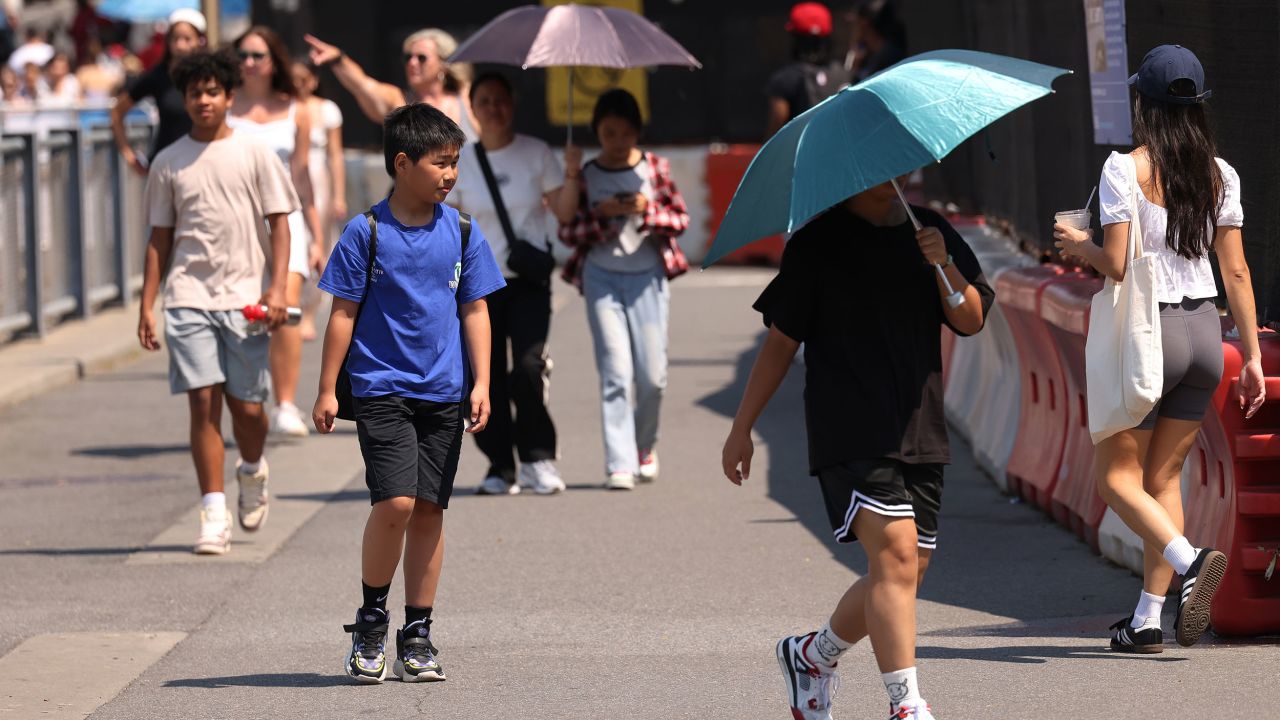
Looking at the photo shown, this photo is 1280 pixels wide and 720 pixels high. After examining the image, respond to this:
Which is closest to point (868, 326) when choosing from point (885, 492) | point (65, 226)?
point (885, 492)

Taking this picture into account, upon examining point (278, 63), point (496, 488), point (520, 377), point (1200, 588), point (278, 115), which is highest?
point (278, 63)

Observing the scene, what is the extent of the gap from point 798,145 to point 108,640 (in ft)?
10.6

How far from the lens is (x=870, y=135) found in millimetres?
5238

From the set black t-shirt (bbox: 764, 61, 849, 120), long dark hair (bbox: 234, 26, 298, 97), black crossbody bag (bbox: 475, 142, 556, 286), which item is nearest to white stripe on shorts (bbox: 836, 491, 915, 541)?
black crossbody bag (bbox: 475, 142, 556, 286)

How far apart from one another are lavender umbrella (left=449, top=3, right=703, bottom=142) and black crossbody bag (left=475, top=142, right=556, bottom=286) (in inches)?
18.1

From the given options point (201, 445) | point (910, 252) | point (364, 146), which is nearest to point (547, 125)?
point (364, 146)

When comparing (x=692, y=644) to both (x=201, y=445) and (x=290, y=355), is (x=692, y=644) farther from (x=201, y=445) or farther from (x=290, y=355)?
(x=290, y=355)

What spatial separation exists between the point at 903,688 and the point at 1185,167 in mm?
1921

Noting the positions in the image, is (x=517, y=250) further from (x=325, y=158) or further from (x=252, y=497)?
(x=325, y=158)

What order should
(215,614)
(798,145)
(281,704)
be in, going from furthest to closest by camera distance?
(215,614) → (281,704) → (798,145)

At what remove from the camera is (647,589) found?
8.01 m

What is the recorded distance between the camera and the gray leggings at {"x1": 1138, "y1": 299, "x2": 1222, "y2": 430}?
648 centimetres

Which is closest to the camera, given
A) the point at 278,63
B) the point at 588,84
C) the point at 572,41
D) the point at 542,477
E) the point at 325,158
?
the point at 572,41

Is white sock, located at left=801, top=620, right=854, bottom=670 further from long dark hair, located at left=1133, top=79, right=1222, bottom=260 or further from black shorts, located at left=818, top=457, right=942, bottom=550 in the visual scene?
long dark hair, located at left=1133, top=79, right=1222, bottom=260
